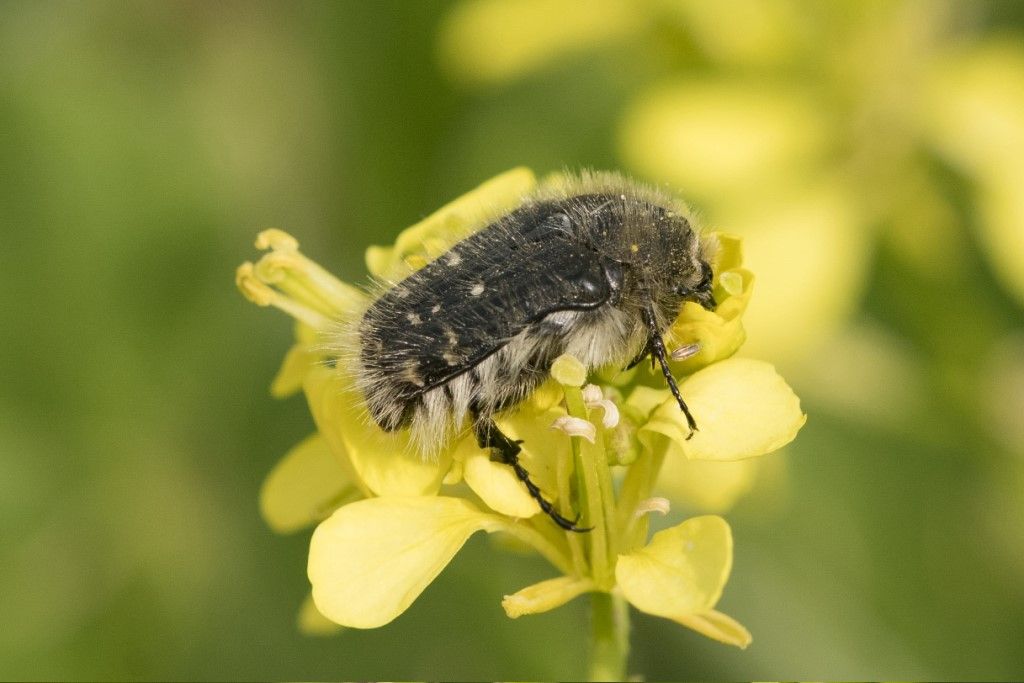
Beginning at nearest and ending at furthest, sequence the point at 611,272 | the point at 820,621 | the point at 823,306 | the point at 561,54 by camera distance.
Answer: the point at 611,272
the point at 823,306
the point at 820,621
the point at 561,54

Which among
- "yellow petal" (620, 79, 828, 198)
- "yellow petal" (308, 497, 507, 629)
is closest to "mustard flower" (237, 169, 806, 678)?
"yellow petal" (308, 497, 507, 629)


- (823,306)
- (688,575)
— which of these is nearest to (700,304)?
(688,575)

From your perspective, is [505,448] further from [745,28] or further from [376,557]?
[745,28]

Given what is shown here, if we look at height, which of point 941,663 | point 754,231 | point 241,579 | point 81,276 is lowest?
point 941,663

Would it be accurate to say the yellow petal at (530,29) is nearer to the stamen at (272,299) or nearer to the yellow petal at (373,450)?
the stamen at (272,299)

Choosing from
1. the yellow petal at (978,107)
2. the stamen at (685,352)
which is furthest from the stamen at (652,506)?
the yellow petal at (978,107)

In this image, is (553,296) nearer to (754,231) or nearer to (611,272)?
(611,272)

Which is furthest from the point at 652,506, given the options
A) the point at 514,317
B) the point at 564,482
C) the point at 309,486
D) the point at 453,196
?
the point at 453,196
